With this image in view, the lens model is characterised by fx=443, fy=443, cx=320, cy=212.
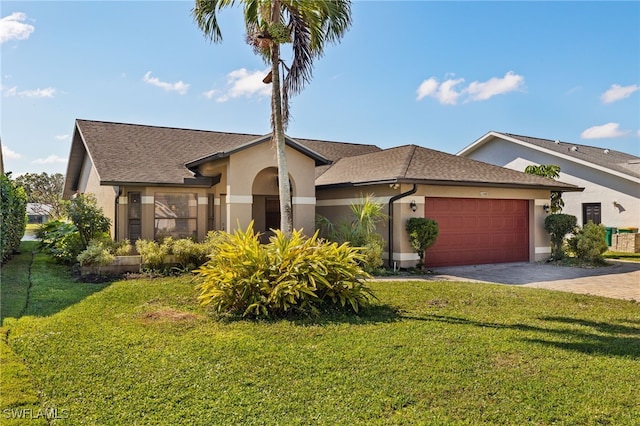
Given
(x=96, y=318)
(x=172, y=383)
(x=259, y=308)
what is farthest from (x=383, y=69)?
(x=172, y=383)

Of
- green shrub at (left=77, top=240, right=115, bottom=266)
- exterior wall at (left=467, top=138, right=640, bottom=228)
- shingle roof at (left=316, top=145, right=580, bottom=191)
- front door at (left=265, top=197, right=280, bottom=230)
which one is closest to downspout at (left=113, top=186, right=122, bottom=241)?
green shrub at (left=77, top=240, right=115, bottom=266)

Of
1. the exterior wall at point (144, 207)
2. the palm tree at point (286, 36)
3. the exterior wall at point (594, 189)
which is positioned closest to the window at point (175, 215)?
the exterior wall at point (144, 207)

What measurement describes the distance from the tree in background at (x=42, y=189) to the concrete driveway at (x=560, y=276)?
40476 mm

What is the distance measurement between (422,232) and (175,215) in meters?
8.50

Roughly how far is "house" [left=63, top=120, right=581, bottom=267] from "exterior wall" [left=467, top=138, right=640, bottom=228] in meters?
7.06

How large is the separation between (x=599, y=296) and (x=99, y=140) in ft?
54.6

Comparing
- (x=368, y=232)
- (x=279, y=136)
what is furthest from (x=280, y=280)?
(x=368, y=232)

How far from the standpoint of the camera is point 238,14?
10.8 meters

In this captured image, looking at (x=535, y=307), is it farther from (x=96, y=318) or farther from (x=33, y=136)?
(x=33, y=136)

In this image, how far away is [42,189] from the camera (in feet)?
163

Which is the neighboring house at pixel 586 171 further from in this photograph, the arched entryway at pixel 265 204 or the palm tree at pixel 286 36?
the palm tree at pixel 286 36

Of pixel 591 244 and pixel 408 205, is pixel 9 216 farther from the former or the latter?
pixel 591 244

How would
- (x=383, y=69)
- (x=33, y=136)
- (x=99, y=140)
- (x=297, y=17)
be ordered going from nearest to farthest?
1. (x=297, y=17)
2. (x=33, y=136)
3. (x=383, y=69)
4. (x=99, y=140)

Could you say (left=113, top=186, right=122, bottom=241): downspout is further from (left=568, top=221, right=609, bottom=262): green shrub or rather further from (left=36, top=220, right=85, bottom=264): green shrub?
(left=568, top=221, right=609, bottom=262): green shrub
